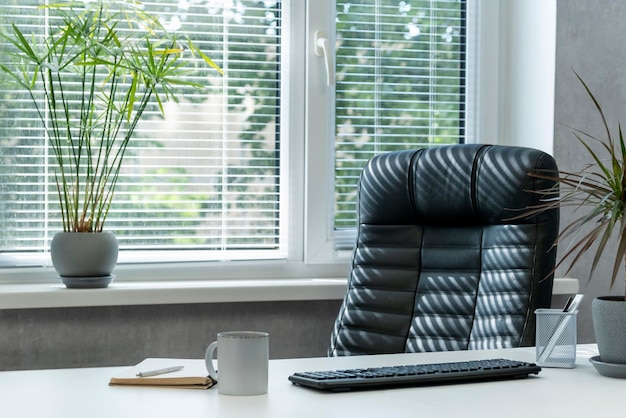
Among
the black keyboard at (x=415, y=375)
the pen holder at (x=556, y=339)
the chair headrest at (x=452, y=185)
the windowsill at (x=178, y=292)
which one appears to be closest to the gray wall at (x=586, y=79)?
the windowsill at (x=178, y=292)

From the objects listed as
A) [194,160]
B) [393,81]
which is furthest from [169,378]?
[393,81]

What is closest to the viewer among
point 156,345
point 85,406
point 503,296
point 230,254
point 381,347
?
point 85,406

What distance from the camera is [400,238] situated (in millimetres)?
2420

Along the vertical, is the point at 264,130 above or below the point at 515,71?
A: below

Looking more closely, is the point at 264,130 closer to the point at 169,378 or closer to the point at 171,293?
the point at 171,293

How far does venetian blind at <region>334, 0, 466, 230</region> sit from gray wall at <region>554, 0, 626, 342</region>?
1.17 ft

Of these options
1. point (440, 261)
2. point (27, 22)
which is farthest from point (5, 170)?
point (440, 261)

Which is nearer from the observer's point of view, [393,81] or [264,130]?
[264,130]

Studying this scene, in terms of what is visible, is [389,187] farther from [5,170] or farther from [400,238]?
[5,170]

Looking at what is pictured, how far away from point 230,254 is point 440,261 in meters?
0.76

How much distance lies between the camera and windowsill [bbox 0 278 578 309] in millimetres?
2387

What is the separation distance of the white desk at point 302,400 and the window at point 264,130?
1220 millimetres

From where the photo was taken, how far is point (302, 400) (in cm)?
133

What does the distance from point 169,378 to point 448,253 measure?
109cm
